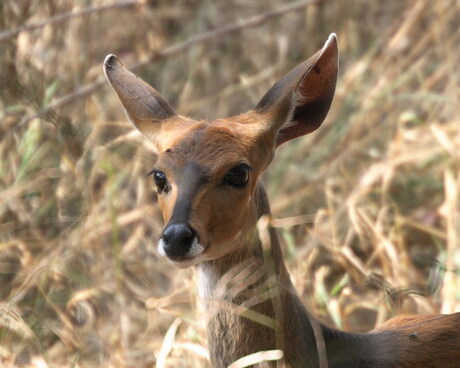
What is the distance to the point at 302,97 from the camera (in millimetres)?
3391

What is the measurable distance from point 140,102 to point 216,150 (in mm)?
512

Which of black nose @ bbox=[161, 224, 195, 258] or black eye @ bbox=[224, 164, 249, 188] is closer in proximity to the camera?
black nose @ bbox=[161, 224, 195, 258]

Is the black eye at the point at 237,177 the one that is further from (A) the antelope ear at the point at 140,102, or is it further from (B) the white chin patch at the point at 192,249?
(A) the antelope ear at the point at 140,102

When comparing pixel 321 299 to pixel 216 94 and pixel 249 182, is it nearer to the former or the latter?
pixel 249 182

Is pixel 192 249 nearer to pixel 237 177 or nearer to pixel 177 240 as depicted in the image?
pixel 177 240

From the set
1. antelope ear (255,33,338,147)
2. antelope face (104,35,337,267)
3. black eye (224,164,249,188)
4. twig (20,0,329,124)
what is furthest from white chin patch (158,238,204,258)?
twig (20,0,329,124)

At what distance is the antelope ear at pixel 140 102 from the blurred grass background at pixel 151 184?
2.39 ft

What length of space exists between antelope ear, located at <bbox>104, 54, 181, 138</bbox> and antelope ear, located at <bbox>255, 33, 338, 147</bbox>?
1.15ft

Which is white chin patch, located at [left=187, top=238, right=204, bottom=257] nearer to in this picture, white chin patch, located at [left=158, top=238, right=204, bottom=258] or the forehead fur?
white chin patch, located at [left=158, top=238, right=204, bottom=258]

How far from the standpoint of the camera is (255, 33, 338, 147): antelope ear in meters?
3.26

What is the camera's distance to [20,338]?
158 inches

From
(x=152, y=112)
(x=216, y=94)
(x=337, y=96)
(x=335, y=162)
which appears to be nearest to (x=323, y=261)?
(x=335, y=162)

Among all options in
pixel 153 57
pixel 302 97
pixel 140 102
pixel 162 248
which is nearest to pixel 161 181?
pixel 162 248

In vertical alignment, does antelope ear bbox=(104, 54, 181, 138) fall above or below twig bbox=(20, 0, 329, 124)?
below
